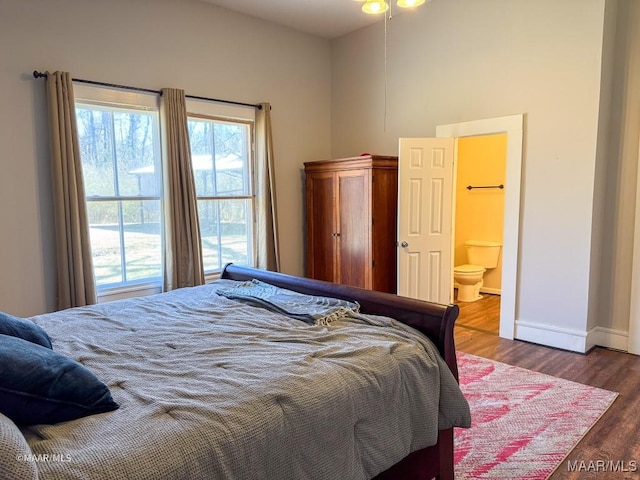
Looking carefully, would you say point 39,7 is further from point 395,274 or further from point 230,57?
point 395,274

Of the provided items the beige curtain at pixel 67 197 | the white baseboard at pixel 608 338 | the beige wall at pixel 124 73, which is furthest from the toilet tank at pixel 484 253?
the beige curtain at pixel 67 197

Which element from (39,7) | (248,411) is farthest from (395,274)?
(39,7)

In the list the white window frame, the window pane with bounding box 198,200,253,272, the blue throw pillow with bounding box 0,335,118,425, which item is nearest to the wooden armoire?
the white window frame

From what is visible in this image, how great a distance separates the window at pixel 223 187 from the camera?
14.4 feet

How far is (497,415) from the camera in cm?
263

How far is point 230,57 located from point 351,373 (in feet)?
12.9

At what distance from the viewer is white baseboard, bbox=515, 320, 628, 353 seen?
367 cm

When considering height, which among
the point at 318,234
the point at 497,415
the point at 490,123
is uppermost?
the point at 490,123

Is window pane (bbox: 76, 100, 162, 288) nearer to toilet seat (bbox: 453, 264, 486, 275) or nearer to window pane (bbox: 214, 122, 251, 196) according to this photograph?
window pane (bbox: 214, 122, 251, 196)

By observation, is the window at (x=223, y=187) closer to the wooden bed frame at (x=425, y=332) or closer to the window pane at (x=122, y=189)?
the window pane at (x=122, y=189)

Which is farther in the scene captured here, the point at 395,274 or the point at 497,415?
the point at 395,274

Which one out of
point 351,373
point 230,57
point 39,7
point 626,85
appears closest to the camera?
point 351,373

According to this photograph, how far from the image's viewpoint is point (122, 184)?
3828 mm

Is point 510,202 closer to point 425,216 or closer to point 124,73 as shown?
point 425,216
